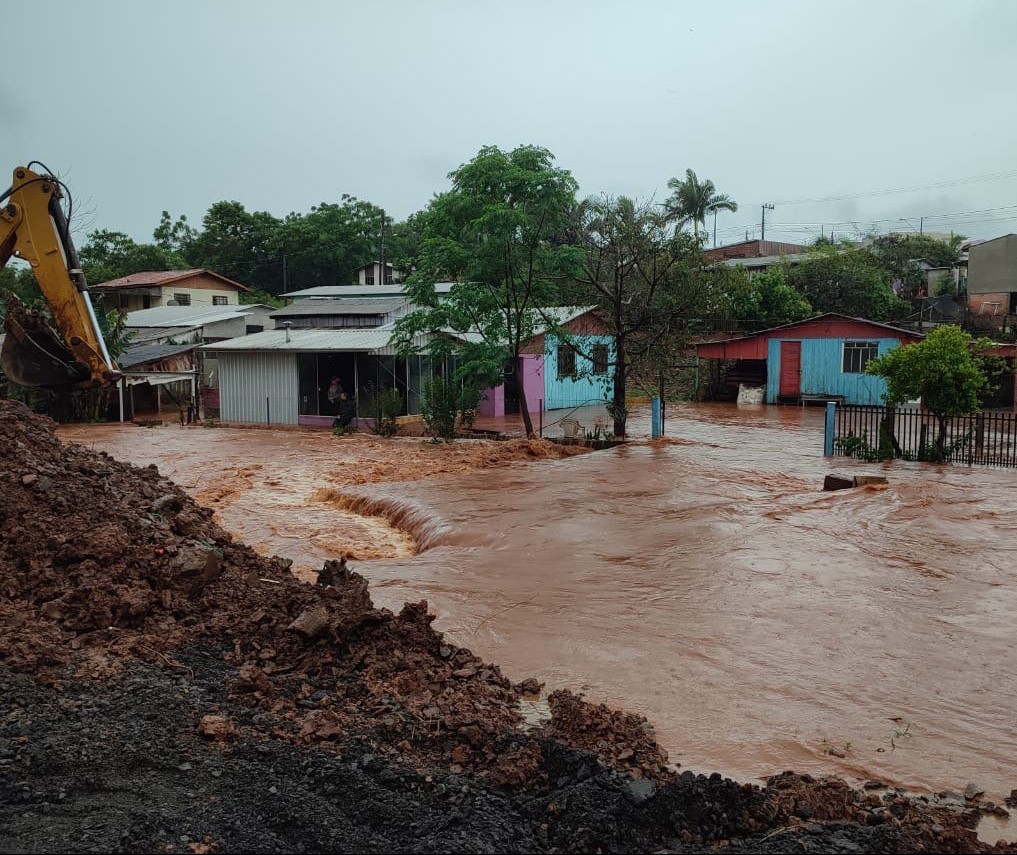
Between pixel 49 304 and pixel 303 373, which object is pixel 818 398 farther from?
pixel 49 304

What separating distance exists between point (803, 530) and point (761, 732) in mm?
7263

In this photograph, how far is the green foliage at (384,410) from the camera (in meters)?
26.2

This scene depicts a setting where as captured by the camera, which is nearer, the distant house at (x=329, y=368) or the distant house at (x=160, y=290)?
the distant house at (x=329, y=368)

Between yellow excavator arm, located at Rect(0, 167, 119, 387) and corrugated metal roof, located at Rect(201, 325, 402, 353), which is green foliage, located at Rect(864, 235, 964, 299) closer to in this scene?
corrugated metal roof, located at Rect(201, 325, 402, 353)

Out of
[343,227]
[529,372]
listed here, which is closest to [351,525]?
[529,372]

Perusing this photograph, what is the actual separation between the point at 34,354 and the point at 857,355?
29.2m

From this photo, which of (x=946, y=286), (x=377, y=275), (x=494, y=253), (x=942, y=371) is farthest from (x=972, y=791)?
(x=946, y=286)

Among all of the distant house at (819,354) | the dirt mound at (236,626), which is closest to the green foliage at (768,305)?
the distant house at (819,354)

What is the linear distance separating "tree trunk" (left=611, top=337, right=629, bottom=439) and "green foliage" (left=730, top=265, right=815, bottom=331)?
1705cm

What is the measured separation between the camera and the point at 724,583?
11258 millimetres

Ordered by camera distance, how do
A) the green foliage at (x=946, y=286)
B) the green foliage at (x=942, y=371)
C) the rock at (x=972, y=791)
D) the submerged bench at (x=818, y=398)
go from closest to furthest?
the rock at (x=972, y=791) → the green foliage at (x=942, y=371) → the submerged bench at (x=818, y=398) → the green foliage at (x=946, y=286)

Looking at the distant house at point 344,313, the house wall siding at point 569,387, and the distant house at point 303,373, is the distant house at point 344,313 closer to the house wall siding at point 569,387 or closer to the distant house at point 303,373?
the distant house at point 303,373

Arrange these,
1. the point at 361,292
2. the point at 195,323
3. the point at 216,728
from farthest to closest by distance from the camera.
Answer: the point at 195,323 < the point at 361,292 < the point at 216,728

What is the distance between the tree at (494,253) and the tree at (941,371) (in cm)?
824
